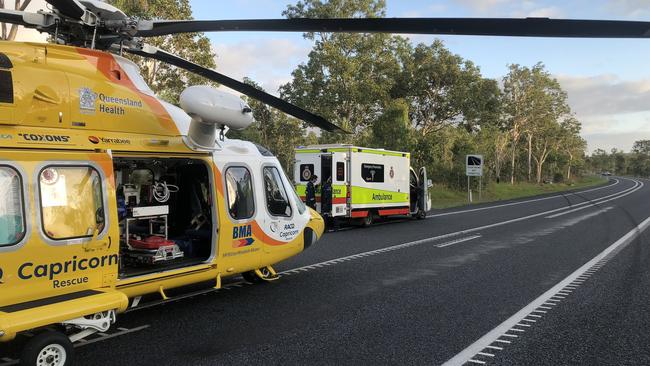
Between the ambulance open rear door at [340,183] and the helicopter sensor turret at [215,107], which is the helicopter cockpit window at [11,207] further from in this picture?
the ambulance open rear door at [340,183]

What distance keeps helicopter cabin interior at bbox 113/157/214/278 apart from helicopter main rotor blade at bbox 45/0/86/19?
65.7 inches

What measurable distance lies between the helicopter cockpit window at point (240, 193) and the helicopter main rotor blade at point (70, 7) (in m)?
2.86

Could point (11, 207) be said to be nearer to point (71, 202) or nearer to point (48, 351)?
point (71, 202)

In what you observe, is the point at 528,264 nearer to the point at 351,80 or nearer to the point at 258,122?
the point at 351,80

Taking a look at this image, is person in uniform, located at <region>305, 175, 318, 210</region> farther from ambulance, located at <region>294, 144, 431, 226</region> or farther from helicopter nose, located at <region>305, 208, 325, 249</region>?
helicopter nose, located at <region>305, 208, 325, 249</region>

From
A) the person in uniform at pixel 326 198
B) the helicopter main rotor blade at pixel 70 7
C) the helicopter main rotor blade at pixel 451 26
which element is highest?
the helicopter main rotor blade at pixel 70 7

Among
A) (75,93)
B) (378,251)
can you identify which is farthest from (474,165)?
(75,93)

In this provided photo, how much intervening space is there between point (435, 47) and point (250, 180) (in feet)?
118

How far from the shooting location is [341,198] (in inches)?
642

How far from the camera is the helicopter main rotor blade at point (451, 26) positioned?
333 cm

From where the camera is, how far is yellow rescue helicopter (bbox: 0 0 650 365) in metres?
4.15

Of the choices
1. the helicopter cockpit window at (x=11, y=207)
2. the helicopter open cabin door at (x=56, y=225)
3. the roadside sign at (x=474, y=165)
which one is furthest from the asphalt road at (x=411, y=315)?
the roadside sign at (x=474, y=165)

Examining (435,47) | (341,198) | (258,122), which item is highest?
(435,47)

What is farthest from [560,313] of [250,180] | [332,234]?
[332,234]
